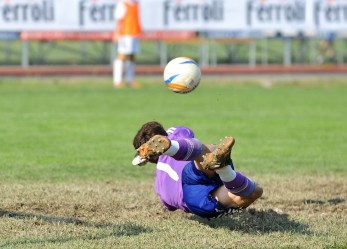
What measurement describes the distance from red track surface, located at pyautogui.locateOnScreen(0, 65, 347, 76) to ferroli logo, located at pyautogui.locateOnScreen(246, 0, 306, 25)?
1.58 m

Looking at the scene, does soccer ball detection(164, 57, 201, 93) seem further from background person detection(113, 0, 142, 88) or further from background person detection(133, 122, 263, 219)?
background person detection(113, 0, 142, 88)

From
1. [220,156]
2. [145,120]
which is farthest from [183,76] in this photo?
[145,120]

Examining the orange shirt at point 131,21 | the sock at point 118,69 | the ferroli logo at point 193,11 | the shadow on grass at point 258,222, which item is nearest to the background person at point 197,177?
the shadow on grass at point 258,222

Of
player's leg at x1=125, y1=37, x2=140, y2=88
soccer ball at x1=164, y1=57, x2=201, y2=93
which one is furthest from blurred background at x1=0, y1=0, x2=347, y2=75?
soccer ball at x1=164, y1=57, x2=201, y2=93

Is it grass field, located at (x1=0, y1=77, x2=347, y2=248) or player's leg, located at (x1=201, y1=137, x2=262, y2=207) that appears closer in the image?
player's leg, located at (x1=201, y1=137, x2=262, y2=207)

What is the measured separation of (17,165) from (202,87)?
14.3m

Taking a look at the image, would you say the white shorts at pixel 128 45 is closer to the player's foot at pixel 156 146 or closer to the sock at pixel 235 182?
the sock at pixel 235 182

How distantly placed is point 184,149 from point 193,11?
22272 mm

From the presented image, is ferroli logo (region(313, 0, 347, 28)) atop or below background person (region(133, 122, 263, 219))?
atop

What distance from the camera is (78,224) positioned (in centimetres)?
837

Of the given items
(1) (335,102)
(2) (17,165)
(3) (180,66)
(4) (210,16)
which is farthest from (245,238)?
(4) (210,16)

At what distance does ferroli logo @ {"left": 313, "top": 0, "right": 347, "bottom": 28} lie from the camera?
30.6 meters

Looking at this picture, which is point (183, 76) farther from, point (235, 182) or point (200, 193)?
point (235, 182)

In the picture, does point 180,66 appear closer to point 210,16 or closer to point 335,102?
point 335,102
